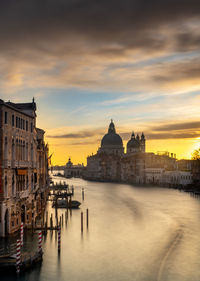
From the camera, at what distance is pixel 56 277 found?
2186 cm

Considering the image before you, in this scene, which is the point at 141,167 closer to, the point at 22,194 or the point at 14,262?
the point at 22,194

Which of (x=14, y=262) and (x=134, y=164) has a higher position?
(x=134, y=164)

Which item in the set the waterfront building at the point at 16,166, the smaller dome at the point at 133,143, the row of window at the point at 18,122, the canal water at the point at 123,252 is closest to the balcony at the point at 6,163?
the waterfront building at the point at 16,166

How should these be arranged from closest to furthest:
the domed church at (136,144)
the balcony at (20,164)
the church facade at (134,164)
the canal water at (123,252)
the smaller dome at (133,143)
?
1. the canal water at (123,252)
2. the balcony at (20,164)
3. the church facade at (134,164)
4. the domed church at (136,144)
5. the smaller dome at (133,143)

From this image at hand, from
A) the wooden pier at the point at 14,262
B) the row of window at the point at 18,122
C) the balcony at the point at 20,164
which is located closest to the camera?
the wooden pier at the point at 14,262

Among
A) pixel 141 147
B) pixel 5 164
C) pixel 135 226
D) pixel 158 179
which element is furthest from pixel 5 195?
pixel 141 147

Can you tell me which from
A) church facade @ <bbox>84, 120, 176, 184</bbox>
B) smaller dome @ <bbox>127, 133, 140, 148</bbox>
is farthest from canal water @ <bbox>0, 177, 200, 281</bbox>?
smaller dome @ <bbox>127, 133, 140, 148</bbox>

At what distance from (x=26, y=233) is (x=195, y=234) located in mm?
14463

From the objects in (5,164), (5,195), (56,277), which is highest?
(5,164)

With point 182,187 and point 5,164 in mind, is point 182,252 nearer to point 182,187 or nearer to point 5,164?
point 5,164

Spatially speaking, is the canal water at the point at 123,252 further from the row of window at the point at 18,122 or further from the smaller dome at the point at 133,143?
the smaller dome at the point at 133,143

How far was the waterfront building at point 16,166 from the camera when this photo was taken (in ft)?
89.0

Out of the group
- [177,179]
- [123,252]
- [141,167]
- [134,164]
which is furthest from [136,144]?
[123,252]

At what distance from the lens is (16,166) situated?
96.4ft
